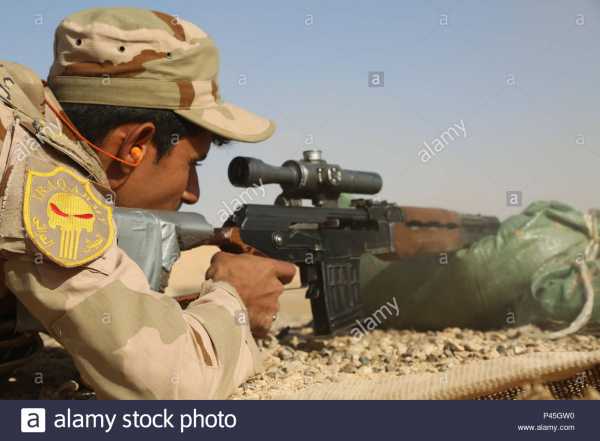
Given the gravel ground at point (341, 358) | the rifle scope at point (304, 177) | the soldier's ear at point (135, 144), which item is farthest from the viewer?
the rifle scope at point (304, 177)

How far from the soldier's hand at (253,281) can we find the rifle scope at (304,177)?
57 cm

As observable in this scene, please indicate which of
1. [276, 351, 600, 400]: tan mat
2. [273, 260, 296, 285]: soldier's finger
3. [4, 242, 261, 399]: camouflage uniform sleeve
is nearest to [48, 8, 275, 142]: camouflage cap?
[273, 260, 296, 285]: soldier's finger

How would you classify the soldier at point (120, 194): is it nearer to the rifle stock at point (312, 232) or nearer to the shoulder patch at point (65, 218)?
the shoulder patch at point (65, 218)

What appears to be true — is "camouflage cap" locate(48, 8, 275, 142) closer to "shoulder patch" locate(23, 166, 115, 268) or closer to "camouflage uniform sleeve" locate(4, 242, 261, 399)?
"shoulder patch" locate(23, 166, 115, 268)

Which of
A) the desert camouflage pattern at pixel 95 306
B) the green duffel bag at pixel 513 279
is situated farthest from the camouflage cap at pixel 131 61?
the green duffel bag at pixel 513 279

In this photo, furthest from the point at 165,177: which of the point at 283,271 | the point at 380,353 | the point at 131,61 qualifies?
the point at 380,353

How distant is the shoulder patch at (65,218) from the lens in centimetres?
190

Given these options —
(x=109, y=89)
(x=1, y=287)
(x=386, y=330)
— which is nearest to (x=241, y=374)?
(x=1, y=287)

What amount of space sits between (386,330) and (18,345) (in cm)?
198

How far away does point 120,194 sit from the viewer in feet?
8.57

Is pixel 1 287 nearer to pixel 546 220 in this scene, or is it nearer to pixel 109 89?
pixel 109 89

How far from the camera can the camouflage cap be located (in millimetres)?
2475

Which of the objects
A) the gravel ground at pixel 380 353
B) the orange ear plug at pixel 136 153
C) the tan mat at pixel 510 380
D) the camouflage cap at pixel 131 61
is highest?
the camouflage cap at pixel 131 61

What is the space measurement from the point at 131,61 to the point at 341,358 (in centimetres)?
148
